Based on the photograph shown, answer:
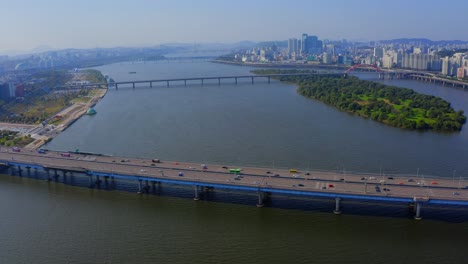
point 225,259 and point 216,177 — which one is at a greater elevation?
point 216,177

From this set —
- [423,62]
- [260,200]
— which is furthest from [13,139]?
[423,62]

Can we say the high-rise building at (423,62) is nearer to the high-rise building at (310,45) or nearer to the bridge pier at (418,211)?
the high-rise building at (310,45)

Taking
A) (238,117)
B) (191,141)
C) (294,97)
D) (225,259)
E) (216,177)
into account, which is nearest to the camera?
(225,259)

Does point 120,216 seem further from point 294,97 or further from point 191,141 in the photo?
point 294,97

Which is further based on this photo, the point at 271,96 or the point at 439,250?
the point at 271,96

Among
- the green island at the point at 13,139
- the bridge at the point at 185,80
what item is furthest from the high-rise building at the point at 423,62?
the green island at the point at 13,139

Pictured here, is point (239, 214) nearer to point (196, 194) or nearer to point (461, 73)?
point (196, 194)

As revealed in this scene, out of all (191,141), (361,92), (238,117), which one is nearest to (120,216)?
(191,141)

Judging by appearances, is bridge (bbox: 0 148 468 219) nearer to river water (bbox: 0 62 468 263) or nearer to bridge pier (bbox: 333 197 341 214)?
bridge pier (bbox: 333 197 341 214)
